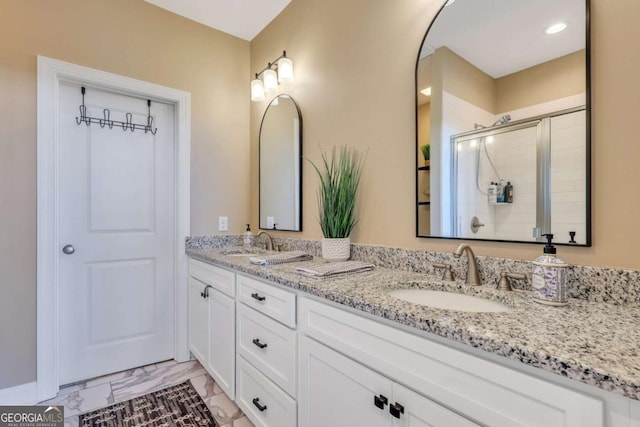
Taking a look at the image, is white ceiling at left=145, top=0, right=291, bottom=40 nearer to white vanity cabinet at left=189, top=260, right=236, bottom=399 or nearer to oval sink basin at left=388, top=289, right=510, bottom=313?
white vanity cabinet at left=189, top=260, right=236, bottom=399

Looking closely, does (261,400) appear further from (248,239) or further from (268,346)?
(248,239)

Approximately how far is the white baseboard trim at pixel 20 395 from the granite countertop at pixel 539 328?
1.85 metres

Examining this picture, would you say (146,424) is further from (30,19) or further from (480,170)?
(30,19)

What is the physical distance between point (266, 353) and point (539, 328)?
3.46 ft

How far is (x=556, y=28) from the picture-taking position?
1.02 metres

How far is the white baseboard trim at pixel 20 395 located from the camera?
172cm

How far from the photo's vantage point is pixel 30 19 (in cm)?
180

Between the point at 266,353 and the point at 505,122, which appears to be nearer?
the point at 505,122

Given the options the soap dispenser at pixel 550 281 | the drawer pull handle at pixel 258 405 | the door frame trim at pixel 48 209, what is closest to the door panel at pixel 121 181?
the door frame trim at pixel 48 209

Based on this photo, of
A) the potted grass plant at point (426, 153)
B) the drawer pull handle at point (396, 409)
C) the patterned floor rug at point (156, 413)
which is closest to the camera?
the drawer pull handle at point (396, 409)

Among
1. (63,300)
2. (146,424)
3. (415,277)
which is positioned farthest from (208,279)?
(415,277)

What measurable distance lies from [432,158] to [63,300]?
2.32 metres

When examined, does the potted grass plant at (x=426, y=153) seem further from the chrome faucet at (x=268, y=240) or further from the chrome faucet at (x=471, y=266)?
the chrome faucet at (x=268, y=240)

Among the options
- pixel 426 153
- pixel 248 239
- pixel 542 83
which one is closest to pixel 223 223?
pixel 248 239
